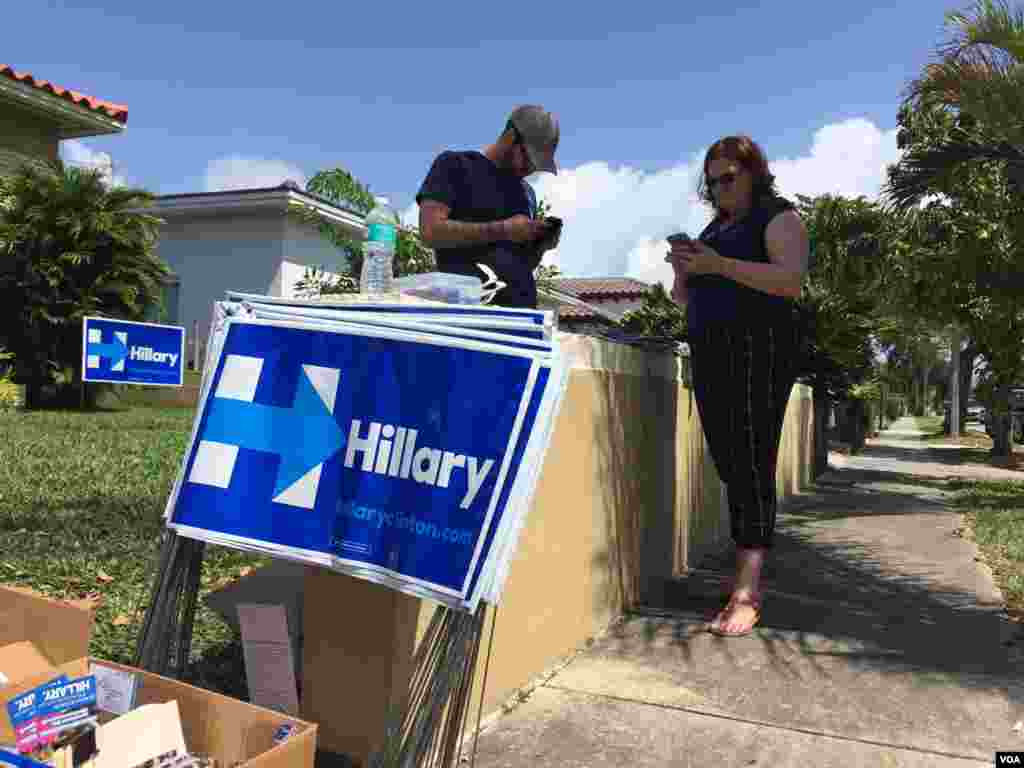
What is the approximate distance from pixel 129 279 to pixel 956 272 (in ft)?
39.8

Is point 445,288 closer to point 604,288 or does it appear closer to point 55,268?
point 55,268

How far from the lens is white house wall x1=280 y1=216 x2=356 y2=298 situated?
17.9 metres

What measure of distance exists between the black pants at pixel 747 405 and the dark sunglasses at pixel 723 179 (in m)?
0.60

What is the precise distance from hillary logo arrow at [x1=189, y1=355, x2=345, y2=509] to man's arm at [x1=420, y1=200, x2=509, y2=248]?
38.2 inches

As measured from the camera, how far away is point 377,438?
191cm

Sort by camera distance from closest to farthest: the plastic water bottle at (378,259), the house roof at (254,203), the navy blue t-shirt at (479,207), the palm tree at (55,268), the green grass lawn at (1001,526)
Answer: the plastic water bottle at (378,259) < the navy blue t-shirt at (479,207) < the green grass lawn at (1001,526) < the palm tree at (55,268) < the house roof at (254,203)

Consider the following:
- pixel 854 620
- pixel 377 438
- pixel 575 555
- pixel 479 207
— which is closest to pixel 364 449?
pixel 377 438

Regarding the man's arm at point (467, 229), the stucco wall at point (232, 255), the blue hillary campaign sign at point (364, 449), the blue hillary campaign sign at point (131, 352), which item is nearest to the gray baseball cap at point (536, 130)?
the man's arm at point (467, 229)

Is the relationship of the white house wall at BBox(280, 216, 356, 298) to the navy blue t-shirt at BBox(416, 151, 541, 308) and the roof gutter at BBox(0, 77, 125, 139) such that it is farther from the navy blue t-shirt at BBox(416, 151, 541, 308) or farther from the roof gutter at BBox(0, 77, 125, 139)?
the navy blue t-shirt at BBox(416, 151, 541, 308)

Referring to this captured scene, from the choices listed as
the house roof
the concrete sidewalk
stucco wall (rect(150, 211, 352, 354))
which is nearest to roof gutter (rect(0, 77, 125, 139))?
the house roof

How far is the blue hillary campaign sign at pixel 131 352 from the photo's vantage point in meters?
6.66

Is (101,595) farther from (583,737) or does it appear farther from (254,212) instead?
(254,212)

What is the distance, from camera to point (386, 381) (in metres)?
1.94

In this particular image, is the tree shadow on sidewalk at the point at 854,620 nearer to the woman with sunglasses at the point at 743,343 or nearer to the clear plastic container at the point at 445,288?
the woman with sunglasses at the point at 743,343
